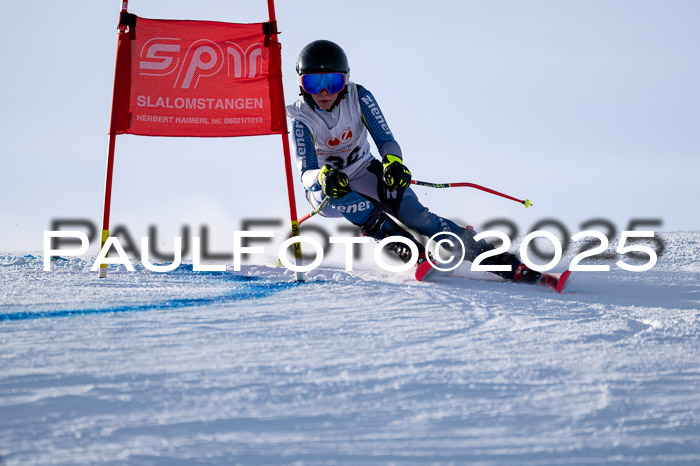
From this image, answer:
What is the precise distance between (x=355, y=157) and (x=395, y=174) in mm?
631

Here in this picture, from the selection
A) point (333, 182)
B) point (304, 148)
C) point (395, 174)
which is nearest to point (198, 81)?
point (304, 148)

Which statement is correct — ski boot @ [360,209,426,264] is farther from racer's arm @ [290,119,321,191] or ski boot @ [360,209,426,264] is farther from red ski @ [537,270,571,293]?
red ski @ [537,270,571,293]

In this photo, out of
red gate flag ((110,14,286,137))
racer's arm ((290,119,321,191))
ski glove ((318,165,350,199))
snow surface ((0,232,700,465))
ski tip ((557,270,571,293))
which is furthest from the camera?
red gate flag ((110,14,286,137))

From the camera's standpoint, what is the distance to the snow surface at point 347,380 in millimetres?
1909

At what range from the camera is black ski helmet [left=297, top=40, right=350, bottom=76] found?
4578 millimetres

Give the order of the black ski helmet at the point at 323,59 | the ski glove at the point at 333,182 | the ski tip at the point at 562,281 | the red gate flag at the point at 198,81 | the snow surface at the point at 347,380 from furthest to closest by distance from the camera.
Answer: the red gate flag at the point at 198,81 < the black ski helmet at the point at 323,59 < the ski tip at the point at 562,281 < the ski glove at the point at 333,182 < the snow surface at the point at 347,380

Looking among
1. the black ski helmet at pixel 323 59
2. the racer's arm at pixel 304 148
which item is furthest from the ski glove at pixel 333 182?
the black ski helmet at pixel 323 59

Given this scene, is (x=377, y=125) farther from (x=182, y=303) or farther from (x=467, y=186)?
(x=182, y=303)

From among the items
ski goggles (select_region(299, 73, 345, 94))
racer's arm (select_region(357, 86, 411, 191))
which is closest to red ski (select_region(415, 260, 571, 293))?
racer's arm (select_region(357, 86, 411, 191))

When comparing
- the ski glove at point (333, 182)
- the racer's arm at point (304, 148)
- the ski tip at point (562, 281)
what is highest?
the racer's arm at point (304, 148)

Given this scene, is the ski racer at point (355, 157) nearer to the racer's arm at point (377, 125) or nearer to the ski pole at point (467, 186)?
the racer's arm at point (377, 125)

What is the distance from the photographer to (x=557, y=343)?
288cm

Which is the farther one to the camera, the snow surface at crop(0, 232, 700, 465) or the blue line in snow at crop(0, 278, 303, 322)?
the blue line in snow at crop(0, 278, 303, 322)

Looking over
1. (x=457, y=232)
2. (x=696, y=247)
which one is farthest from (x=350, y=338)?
(x=696, y=247)
